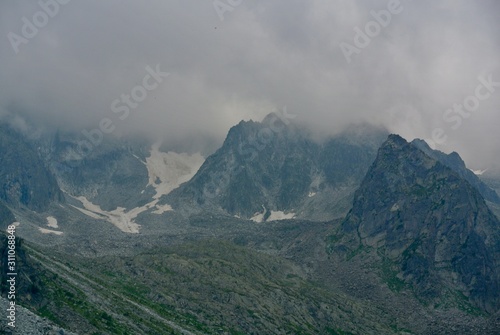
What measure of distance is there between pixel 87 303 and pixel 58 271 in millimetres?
35059

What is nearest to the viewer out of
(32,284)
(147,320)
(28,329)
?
(28,329)

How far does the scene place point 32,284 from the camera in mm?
155750

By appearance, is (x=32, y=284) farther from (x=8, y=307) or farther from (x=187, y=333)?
(x=187, y=333)

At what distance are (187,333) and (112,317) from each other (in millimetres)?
34715

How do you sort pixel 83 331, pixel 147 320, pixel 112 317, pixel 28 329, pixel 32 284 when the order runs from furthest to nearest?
pixel 147 320 → pixel 112 317 → pixel 32 284 → pixel 83 331 → pixel 28 329

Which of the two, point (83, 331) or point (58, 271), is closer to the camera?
point (83, 331)

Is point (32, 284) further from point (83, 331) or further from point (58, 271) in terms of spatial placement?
point (58, 271)

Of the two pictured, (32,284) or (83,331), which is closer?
(83,331)

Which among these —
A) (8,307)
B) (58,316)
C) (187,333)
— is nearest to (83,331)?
(58,316)

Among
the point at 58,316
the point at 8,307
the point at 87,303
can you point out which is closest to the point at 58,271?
the point at 87,303

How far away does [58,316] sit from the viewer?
5876 inches

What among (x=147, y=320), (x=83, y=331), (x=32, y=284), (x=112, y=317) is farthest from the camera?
(x=147, y=320)

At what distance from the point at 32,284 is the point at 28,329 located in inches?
2034

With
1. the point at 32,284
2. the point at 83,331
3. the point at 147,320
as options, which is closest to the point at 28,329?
the point at 83,331
